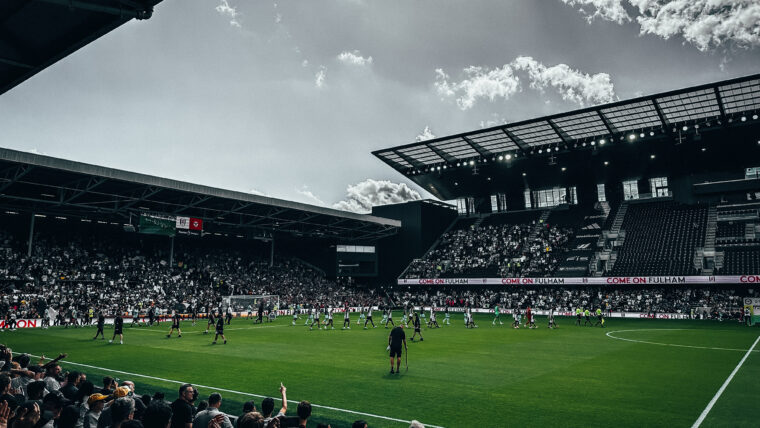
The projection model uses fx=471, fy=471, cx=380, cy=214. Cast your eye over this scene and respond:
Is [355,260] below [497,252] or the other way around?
below

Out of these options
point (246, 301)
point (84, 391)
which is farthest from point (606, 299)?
point (84, 391)

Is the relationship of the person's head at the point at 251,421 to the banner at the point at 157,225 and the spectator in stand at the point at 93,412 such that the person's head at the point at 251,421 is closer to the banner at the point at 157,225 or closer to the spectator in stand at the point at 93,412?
the spectator in stand at the point at 93,412

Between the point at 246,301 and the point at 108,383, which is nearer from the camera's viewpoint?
the point at 108,383

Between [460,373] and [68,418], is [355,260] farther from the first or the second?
[68,418]

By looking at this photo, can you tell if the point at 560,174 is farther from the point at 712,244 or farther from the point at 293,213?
the point at 293,213

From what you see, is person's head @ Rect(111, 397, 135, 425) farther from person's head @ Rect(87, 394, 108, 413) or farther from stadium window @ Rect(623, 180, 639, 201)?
stadium window @ Rect(623, 180, 639, 201)

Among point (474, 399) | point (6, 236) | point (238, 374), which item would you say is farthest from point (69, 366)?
point (6, 236)

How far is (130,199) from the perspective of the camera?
40.9m

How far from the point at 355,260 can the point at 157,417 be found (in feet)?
204

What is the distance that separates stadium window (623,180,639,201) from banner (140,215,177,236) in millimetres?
54554

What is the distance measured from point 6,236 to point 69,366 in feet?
108

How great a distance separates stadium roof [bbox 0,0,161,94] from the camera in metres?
6.28

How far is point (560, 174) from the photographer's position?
59875mm

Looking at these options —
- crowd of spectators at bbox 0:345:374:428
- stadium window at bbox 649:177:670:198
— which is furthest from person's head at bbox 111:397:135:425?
stadium window at bbox 649:177:670:198
